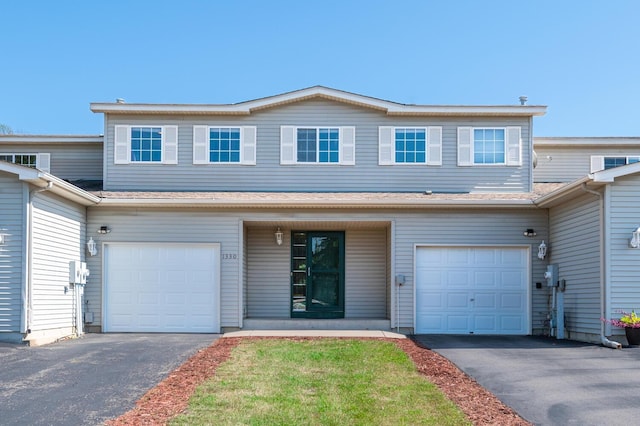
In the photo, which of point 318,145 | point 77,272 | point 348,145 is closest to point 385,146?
point 348,145

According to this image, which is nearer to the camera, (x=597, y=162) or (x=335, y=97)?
(x=335, y=97)

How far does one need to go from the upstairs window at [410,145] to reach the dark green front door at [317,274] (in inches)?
87.1

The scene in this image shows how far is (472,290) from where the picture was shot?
542 inches

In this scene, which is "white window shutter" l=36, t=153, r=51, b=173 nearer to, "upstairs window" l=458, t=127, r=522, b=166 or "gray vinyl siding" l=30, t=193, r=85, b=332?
"gray vinyl siding" l=30, t=193, r=85, b=332

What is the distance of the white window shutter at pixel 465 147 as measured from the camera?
14.8 m

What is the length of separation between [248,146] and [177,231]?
105 inches

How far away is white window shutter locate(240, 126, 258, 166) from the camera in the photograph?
48.3 feet

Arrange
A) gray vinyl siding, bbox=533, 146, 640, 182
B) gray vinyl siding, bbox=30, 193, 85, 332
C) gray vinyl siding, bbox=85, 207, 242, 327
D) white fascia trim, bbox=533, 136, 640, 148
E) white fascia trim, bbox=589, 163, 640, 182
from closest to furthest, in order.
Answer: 1. white fascia trim, bbox=589, 163, 640, 182
2. gray vinyl siding, bbox=30, 193, 85, 332
3. gray vinyl siding, bbox=85, 207, 242, 327
4. white fascia trim, bbox=533, 136, 640, 148
5. gray vinyl siding, bbox=533, 146, 640, 182

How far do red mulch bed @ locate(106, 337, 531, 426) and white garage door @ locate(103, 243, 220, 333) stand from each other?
3095mm

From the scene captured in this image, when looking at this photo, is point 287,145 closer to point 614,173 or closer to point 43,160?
point 43,160

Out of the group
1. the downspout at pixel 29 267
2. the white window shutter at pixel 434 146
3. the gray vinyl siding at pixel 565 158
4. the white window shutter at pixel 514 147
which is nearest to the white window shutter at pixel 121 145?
the downspout at pixel 29 267

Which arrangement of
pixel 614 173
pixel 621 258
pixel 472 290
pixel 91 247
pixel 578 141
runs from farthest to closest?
pixel 578 141, pixel 472 290, pixel 91 247, pixel 621 258, pixel 614 173

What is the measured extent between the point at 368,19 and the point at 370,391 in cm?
968

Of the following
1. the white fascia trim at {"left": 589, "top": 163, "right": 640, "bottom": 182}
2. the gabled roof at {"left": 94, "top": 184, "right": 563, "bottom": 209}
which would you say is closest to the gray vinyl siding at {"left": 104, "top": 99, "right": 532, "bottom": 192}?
the gabled roof at {"left": 94, "top": 184, "right": 563, "bottom": 209}
